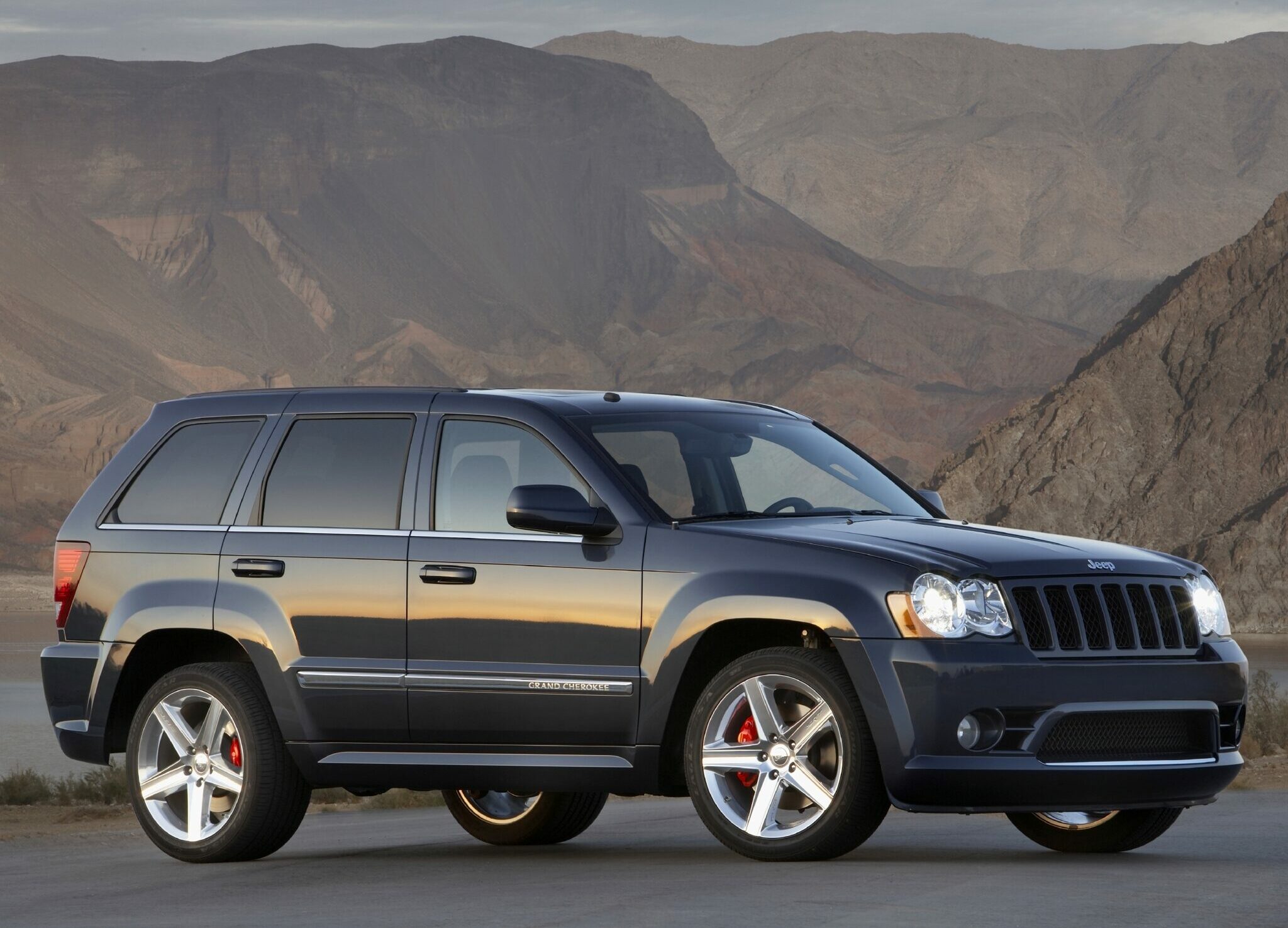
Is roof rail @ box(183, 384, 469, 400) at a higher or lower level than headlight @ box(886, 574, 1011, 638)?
higher

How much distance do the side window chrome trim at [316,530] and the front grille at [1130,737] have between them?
2.75 metres

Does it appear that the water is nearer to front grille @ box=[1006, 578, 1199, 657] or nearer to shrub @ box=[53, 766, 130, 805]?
shrub @ box=[53, 766, 130, 805]

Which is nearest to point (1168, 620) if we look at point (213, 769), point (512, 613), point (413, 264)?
point (512, 613)

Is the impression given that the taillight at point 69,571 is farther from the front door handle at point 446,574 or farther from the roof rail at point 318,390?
the front door handle at point 446,574

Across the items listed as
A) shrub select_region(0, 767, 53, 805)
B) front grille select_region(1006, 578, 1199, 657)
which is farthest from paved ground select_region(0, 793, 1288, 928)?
→ shrub select_region(0, 767, 53, 805)

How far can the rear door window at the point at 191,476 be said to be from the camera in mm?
9383

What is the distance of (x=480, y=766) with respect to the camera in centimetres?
852

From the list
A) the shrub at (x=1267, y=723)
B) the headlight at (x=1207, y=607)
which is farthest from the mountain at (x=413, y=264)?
the headlight at (x=1207, y=607)

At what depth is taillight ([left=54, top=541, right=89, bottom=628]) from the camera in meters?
9.59

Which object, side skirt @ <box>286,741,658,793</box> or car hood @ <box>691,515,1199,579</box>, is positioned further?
side skirt @ <box>286,741,658,793</box>

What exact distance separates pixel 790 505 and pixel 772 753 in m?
1.23

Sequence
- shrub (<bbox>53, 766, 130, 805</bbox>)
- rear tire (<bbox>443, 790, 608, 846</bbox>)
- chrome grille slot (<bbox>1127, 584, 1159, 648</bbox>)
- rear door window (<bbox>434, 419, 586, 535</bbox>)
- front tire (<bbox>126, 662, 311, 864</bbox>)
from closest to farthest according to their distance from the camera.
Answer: chrome grille slot (<bbox>1127, 584, 1159, 648</bbox>) → rear door window (<bbox>434, 419, 586, 535</bbox>) → front tire (<bbox>126, 662, 311, 864</bbox>) → rear tire (<bbox>443, 790, 608, 846</bbox>) → shrub (<bbox>53, 766, 130, 805</bbox>)

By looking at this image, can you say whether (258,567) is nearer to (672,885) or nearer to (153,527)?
(153,527)

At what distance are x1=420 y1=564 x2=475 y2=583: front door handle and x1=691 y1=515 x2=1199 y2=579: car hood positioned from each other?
952 millimetres
